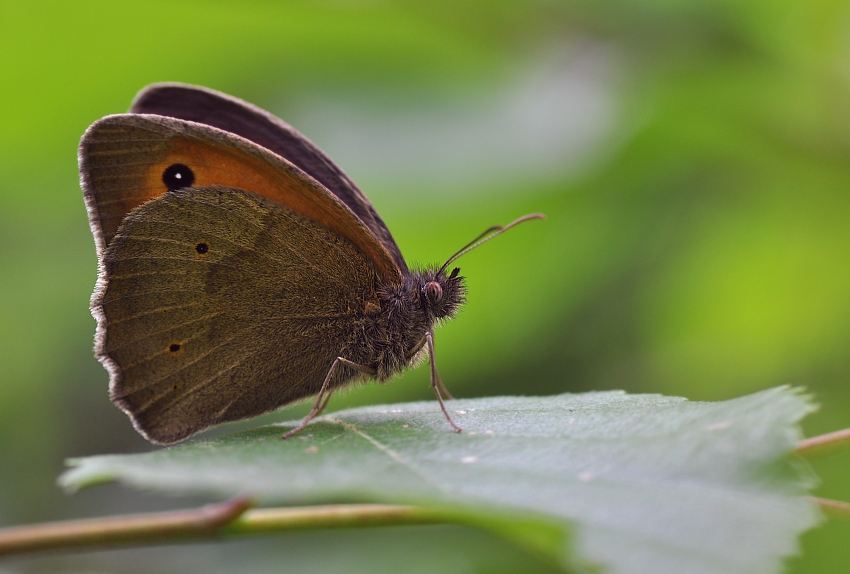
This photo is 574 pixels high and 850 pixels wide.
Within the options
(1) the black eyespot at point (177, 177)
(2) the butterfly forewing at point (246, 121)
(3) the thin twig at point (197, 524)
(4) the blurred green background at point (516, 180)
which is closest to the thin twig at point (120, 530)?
(3) the thin twig at point (197, 524)

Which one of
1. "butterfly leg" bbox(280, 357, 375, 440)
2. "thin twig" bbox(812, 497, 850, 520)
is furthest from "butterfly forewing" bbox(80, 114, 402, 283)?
"thin twig" bbox(812, 497, 850, 520)

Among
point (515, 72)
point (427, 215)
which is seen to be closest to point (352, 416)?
point (427, 215)

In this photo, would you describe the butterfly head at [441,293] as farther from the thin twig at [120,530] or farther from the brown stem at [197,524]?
the thin twig at [120,530]

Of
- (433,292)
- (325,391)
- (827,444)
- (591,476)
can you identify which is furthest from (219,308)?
(827,444)

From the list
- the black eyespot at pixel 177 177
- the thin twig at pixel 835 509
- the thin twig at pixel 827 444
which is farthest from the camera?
the black eyespot at pixel 177 177

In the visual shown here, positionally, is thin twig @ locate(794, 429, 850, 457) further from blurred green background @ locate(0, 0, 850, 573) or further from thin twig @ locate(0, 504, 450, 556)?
blurred green background @ locate(0, 0, 850, 573)

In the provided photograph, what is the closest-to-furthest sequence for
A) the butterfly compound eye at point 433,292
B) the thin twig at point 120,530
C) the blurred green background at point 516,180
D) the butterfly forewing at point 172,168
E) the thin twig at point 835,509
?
the thin twig at point 120,530 → the thin twig at point 835,509 → the butterfly forewing at point 172,168 → the butterfly compound eye at point 433,292 → the blurred green background at point 516,180
